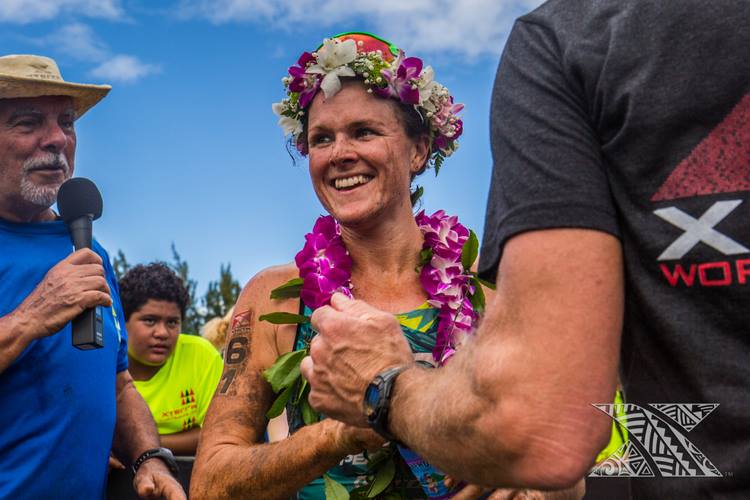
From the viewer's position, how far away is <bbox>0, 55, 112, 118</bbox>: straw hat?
3.95 metres

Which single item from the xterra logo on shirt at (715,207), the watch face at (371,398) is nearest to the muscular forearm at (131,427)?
the watch face at (371,398)

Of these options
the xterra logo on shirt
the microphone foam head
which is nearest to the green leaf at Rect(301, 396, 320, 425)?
the microphone foam head

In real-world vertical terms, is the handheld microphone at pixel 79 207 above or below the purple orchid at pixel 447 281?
above

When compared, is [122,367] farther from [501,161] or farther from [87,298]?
[501,161]

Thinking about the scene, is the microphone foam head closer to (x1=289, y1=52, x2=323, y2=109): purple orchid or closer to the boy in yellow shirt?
(x1=289, y1=52, x2=323, y2=109): purple orchid

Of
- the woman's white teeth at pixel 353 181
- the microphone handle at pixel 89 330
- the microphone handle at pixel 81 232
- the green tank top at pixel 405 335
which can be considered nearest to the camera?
the green tank top at pixel 405 335

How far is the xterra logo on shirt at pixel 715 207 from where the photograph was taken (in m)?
1.29

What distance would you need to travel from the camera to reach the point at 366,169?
123 inches

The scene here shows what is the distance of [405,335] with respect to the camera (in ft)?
9.59

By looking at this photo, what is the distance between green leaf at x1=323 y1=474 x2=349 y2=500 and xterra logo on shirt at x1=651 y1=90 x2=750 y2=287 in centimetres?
166

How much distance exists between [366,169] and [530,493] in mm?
1310

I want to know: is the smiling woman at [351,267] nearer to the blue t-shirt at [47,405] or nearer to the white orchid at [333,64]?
the white orchid at [333,64]

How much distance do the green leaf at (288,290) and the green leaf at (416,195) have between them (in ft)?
2.34

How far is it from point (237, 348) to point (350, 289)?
47 cm
